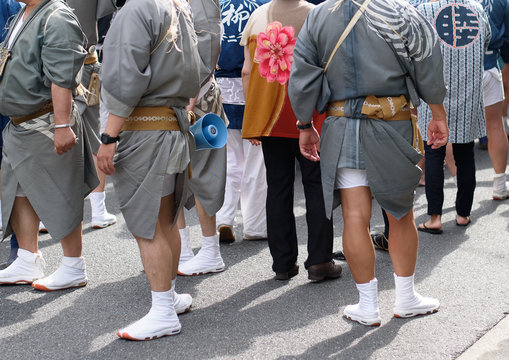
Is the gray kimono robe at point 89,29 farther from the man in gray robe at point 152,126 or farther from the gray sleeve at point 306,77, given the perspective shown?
the gray sleeve at point 306,77

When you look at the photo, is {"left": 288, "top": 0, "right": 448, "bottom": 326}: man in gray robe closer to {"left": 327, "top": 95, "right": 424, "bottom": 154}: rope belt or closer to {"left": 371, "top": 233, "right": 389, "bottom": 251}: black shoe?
{"left": 327, "top": 95, "right": 424, "bottom": 154}: rope belt

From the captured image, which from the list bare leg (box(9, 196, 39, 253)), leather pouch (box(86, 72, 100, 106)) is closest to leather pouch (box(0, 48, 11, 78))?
bare leg (box(9, 196, 39, 253))

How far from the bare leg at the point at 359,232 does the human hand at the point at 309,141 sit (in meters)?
0.30

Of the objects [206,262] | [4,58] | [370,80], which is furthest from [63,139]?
[370,80]

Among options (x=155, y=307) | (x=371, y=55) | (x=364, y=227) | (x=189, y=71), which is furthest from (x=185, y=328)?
(x=371, y=55)

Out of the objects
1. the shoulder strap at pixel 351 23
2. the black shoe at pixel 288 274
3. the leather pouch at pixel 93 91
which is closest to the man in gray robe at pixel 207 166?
the black shoe at pixel 288 274

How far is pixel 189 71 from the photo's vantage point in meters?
3.86

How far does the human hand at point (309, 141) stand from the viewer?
4039 millimetres

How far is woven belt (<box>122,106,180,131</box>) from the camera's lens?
380 centimetres

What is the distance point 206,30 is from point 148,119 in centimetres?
103

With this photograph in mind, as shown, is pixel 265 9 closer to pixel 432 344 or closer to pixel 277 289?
pixel 277 289

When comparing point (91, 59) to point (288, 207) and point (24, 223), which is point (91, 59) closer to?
point (24, 223)

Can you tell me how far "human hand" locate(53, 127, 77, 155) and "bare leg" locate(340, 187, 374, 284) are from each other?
1608 millimetres

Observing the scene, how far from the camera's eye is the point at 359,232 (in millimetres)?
3900
